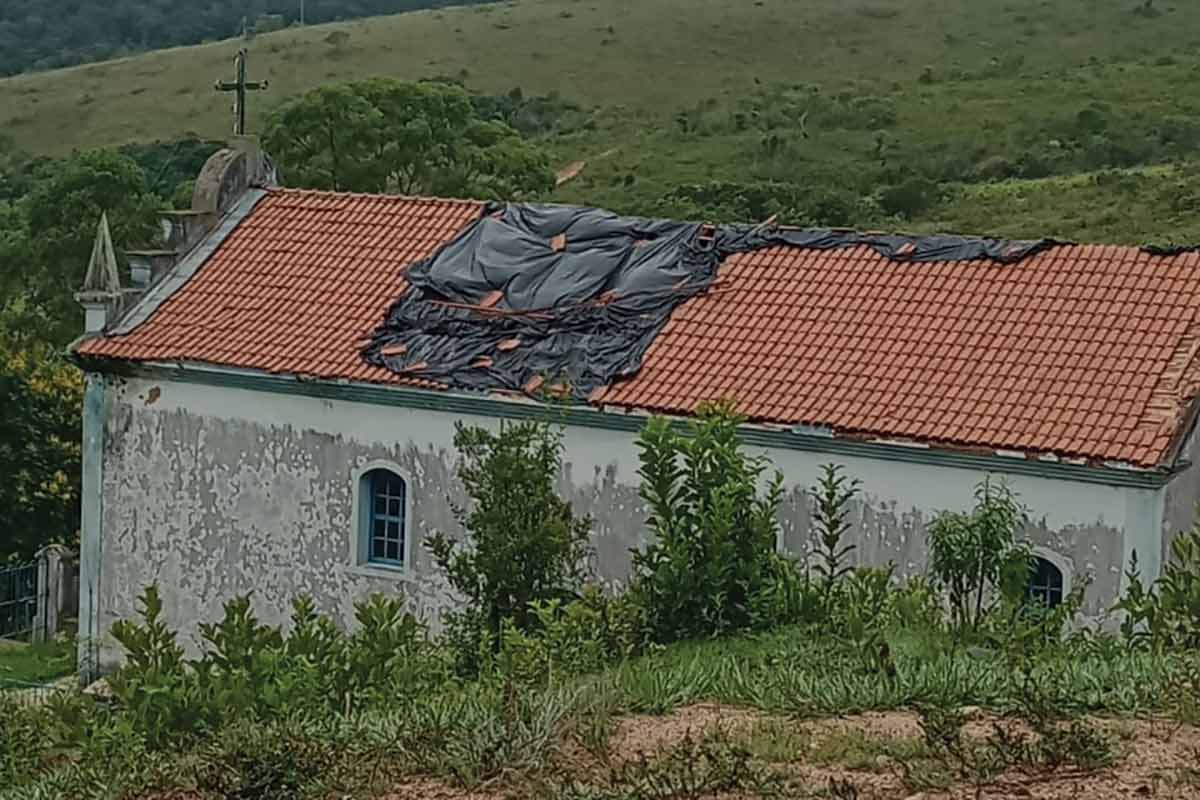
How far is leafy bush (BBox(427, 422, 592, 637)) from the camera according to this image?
44.6ft

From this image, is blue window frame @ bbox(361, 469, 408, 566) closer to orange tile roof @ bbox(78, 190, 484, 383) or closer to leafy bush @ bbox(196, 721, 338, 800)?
orange tile roof @ bbox(78, 190, 484, 383)

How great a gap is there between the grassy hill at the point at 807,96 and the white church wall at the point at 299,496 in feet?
66.4

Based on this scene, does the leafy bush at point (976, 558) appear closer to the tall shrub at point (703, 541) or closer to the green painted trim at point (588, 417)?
the tall shrub at point (703, 541)

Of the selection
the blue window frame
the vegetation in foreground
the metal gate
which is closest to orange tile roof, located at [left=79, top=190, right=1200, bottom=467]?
the blue window frame

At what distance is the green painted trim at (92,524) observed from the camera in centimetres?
2116

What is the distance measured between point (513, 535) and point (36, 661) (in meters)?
12.0

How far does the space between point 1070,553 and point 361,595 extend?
7.33m

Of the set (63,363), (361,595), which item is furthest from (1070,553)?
(63,363)

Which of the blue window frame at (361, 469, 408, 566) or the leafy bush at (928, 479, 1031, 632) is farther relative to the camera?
the blue window frame at (361, 469, 408, 566)

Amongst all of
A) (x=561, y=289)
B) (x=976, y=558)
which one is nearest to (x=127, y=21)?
(x=561, y=289)

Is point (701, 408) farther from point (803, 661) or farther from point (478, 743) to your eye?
point (478, 743)

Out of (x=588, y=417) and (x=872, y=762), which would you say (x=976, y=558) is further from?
(x=588, y=417)

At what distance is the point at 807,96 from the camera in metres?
61.0

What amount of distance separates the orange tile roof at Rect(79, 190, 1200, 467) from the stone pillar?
520 centimetres
